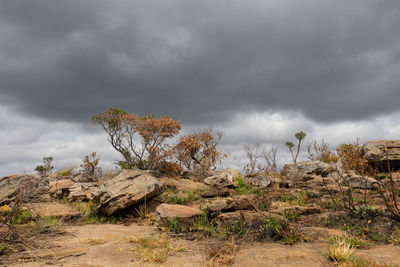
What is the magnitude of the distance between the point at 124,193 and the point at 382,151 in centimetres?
1220

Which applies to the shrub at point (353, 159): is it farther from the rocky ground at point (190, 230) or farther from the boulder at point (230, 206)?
the boulder at point (230, 206)

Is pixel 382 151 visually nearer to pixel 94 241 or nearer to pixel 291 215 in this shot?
pixel 291 215

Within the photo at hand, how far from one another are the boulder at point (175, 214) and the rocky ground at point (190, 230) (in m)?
0.02

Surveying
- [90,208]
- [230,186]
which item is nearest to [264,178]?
[230,186]

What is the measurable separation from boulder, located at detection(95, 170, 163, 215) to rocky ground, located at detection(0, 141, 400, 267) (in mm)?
32

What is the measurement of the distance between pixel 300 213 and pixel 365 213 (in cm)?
143

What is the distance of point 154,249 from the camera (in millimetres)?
4902

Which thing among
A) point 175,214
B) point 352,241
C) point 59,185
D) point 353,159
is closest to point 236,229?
point 175,214

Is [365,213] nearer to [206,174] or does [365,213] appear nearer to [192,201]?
[192,201]

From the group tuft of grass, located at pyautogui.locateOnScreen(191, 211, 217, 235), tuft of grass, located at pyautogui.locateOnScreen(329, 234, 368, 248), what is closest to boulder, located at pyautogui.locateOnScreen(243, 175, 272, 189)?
tuft of grass, located at pyautogui.locateOnScreen(191, 211, 217, 235)

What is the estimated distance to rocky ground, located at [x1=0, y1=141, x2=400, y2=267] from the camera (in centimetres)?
446

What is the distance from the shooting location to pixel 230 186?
1170 cm

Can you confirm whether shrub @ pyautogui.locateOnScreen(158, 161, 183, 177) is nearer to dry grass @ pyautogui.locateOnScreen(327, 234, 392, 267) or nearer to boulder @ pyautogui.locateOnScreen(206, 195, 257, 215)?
boulder @ pyautogui.locateOnScreen(206, 195, 257, 215)

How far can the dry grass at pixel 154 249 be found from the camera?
4.47 m
